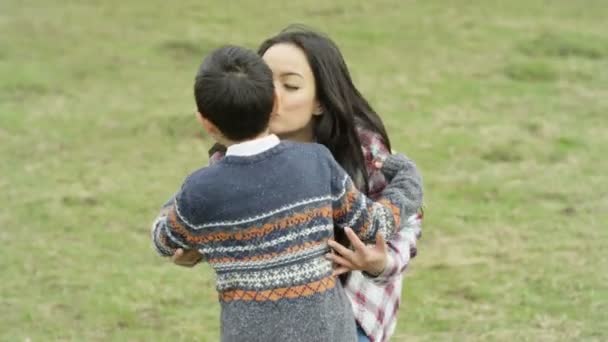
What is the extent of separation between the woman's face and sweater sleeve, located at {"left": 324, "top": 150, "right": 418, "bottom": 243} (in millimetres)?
246

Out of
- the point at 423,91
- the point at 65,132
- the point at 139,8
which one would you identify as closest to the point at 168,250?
the point at 65,132

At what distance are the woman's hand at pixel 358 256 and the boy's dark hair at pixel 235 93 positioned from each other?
0.90 feet

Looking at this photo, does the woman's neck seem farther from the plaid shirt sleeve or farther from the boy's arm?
the boy's arm

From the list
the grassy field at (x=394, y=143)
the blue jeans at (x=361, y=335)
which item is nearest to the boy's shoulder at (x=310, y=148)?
the blue jeans at (x=361, y=335)

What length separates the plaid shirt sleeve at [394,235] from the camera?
2.43m

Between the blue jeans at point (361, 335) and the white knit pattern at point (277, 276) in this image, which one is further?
the blue jeans at point (361, 335)

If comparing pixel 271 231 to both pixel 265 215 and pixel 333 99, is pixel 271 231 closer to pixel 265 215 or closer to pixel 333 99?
pixel 265 215

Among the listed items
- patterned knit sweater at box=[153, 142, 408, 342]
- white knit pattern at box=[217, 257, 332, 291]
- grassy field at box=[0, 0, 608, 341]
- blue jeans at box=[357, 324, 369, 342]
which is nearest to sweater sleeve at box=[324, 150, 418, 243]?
patterned knit sweater at box=[153, 142, 408, 342]

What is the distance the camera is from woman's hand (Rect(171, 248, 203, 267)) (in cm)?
226

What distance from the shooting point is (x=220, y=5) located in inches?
413

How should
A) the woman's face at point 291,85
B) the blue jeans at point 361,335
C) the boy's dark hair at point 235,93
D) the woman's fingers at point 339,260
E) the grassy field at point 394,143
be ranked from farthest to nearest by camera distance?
the grassy field at point 394,143 < the blue jeans at point 361,335 < the woman's face at point 291,85 < the woman's fingers at point 339,260 < the boy's dark hair at point 235,93

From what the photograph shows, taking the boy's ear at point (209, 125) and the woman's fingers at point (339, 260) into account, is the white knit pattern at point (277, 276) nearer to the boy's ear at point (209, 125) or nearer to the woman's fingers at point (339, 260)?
the woman's fingers at point (339, 260)

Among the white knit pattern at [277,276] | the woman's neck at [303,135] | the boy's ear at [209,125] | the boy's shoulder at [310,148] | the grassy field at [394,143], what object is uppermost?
the boy's ear at [209,125]

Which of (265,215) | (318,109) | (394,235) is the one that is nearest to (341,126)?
(318,109)
